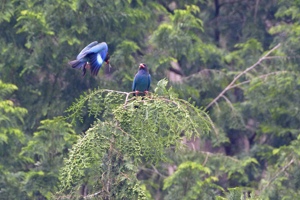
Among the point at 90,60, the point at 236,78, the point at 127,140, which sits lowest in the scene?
the point at 236,78

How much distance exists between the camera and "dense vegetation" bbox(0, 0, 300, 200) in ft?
37.5

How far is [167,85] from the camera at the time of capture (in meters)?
12.6

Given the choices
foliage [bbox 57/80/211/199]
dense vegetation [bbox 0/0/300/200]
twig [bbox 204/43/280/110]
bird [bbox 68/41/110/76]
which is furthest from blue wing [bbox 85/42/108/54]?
twig [bbox 204/43/280/110]

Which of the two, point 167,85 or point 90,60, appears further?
point 167,85

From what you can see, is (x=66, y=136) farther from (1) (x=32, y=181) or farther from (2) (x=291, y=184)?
(2) (x=291, y=184)

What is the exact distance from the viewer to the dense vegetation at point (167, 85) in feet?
37.5

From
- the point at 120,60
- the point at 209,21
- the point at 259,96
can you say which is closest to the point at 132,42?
the point at 120,60

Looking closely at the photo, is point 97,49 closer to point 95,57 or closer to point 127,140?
point 95,57

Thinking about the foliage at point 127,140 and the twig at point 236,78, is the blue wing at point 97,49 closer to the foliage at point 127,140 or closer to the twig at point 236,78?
the foliage at point 127,140

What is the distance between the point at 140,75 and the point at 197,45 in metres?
3.67

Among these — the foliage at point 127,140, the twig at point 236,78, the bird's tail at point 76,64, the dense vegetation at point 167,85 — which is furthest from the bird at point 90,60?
the twig at point 236,78

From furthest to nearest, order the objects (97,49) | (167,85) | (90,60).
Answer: (167,85)
(97,49)
(90,60)

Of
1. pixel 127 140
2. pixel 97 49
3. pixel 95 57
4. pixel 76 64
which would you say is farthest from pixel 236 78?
pixel 127 140

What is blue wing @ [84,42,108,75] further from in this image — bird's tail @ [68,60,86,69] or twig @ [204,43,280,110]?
twig @ [204,43,280,110]
